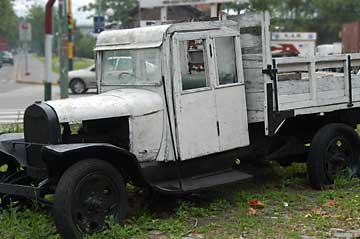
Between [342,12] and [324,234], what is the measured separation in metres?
66.6

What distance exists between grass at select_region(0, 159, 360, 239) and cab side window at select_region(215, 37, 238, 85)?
142 cm

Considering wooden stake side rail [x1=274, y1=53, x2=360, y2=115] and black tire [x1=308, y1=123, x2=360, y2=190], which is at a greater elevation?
wooden stake side rail [x1=274, y1=53, x2=360, y2=115]

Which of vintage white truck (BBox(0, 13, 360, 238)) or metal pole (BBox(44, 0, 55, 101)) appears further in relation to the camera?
metal pole (BBox(44, 0, 55, 101))

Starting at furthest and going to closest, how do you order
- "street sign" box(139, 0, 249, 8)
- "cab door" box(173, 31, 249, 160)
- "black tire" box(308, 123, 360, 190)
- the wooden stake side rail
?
"street sign" box(139, 0, 249, 8)
"black tire" box(308, 123, 360, 190)
the wooden stake side rail
"cab door" box(173, 31, 249, 160)

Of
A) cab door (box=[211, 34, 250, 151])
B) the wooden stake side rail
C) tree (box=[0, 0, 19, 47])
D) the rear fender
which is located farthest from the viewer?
tree (box=[0, 0, 19, 47])

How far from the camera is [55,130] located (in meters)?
6.24

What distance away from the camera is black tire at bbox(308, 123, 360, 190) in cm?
812

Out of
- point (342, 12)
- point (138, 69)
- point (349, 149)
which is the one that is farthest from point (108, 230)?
point (342, 12)

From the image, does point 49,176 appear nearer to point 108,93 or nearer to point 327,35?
point 108,93

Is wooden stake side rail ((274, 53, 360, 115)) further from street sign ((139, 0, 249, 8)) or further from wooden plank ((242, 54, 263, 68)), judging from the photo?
street sign ((139, 0, 249, 8))

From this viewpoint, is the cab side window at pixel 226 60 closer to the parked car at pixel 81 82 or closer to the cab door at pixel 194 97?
the cab door at pixel 194 97

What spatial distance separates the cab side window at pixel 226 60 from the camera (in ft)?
24.2

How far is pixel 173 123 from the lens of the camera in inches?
272

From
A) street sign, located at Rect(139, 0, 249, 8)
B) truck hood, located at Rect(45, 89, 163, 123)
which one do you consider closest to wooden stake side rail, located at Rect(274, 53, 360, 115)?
truck hood, located at Rect(45, 89, 163, 123)
